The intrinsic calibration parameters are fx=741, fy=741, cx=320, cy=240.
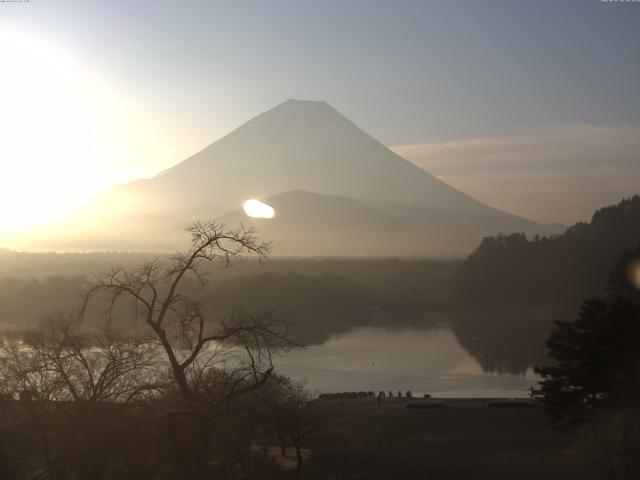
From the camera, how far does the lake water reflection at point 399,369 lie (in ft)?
82.1

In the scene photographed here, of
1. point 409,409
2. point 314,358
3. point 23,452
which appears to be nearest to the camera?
point 23,452

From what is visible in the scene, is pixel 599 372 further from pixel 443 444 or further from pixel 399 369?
pixel 399 369

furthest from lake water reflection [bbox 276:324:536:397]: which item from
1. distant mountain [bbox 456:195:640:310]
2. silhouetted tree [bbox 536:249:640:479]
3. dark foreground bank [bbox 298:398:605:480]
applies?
distant mountain [bbox 456:195:640:310]

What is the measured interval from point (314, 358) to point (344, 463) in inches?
682

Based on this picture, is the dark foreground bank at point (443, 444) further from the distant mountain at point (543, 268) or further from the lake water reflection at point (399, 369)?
the distant mountain at point (543, 268)

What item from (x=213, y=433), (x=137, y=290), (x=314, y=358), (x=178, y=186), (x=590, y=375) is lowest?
(x=314, y=358)

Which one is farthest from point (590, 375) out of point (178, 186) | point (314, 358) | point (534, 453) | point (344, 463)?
point (178, 186)

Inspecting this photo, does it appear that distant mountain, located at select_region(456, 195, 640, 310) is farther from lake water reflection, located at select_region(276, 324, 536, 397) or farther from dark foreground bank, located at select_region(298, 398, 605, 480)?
→ dark foreground bank, located at select_region(298, 398, 605, 480)

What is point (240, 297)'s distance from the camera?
53250 millimetres

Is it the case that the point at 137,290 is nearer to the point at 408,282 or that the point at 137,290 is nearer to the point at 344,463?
the point at 344,463

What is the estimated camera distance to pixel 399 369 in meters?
28.9

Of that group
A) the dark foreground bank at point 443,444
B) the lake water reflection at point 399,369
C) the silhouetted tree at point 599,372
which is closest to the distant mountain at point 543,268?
the lake water reflection at point 399,369

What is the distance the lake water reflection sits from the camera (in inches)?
985

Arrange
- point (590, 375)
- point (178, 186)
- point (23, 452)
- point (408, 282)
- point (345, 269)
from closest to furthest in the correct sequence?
1. point (23, 452)
2. point (590, 375)
3. point (408, 282)
4. point (345, 269)
5. point (178, 186)
